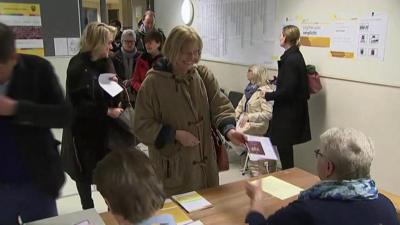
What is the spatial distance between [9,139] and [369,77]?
3017mm

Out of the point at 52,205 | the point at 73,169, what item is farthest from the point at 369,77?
the point at 52,205

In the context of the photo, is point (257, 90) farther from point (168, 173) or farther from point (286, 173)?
point (168, 173)

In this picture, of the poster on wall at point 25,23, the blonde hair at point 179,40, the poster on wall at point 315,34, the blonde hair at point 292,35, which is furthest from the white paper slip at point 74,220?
the poster on wall at point 315,34

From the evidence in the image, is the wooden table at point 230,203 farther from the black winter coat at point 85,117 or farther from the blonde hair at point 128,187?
the black winter coat at point 85,117

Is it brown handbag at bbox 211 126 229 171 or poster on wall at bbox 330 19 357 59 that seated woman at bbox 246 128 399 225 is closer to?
brown handbag at bbox 211 126 229 171

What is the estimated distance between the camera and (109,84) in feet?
8.58

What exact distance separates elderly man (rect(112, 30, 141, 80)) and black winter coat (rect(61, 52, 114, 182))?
1636 millimetres

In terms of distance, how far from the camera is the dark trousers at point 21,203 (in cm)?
160

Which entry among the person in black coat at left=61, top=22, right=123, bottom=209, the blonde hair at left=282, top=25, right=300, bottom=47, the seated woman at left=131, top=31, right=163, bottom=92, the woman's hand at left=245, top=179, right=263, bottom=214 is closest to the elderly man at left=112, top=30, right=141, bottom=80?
the seated woman at left=131, top=31, right=163, bottom=92

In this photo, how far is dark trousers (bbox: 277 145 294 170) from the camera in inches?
150

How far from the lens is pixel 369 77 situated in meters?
3.46

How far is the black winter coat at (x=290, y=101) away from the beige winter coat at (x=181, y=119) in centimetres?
157

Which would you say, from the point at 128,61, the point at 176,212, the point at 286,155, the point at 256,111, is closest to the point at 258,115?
the point at 256,111

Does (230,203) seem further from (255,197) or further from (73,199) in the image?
(73,199)
